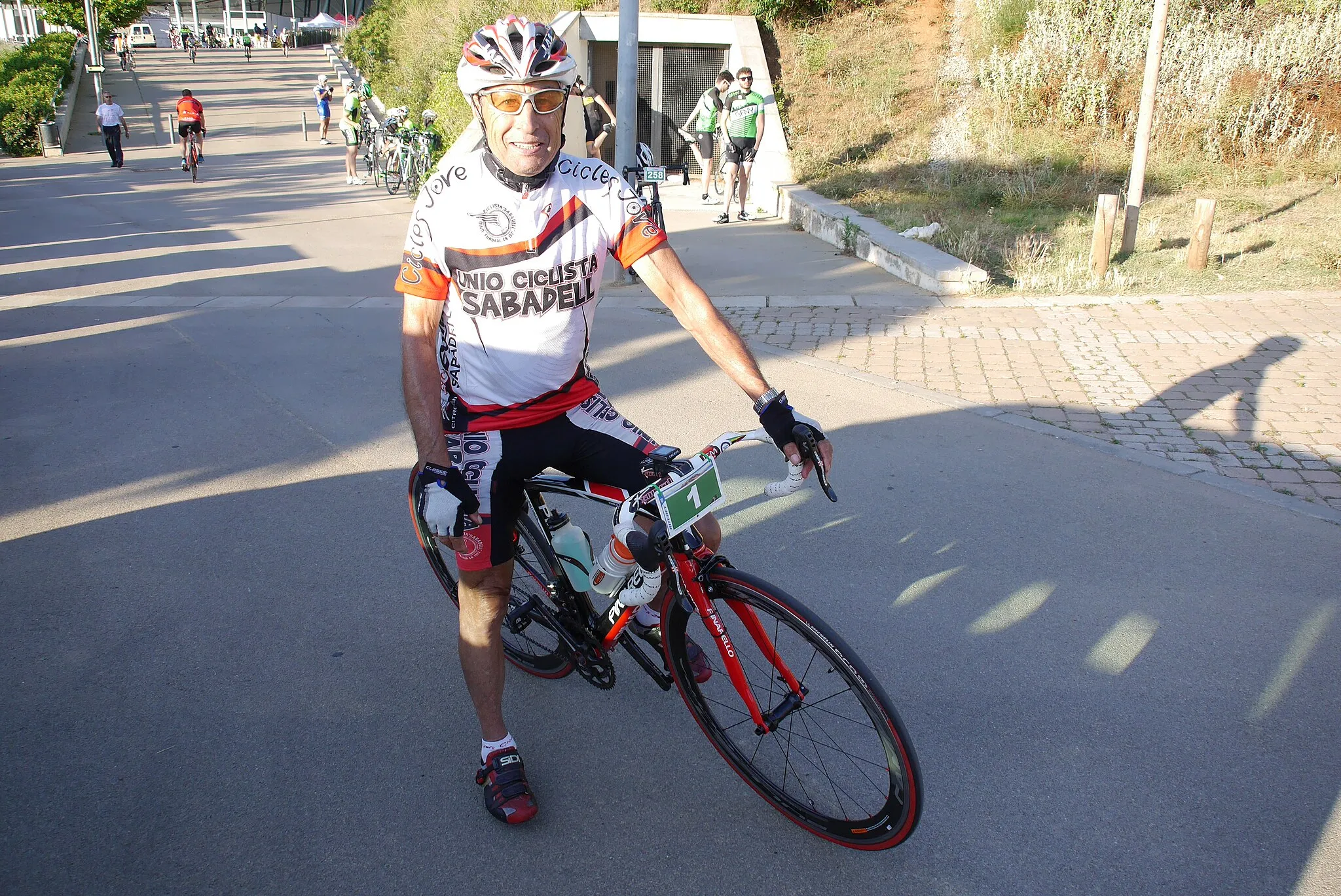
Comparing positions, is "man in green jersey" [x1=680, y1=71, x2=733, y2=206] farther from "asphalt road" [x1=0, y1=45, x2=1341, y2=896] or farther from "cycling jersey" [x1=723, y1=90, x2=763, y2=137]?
"asphalt road" [x1=0, y1=45, x2=1341, y2=896]

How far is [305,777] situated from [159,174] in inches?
883

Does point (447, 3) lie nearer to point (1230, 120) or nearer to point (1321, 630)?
point (1230, 120)

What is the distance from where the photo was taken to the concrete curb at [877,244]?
360 inches

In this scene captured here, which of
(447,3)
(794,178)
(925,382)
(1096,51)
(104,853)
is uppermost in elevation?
(447,3)

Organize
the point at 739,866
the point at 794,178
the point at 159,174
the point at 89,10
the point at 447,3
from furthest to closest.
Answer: the point at 89,10, the point at 447,3, the point at 159,174, the point at 794,178, the point at 739,866

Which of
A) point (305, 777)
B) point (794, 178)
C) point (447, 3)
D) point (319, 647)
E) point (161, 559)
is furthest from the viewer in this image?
point (447, 3)

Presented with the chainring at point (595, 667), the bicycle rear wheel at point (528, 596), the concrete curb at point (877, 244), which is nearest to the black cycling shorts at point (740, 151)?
the concrete curb at point (877, 244)

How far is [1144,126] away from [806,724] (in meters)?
8.92

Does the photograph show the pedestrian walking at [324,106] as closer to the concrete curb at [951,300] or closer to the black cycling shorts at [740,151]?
→ the black cycling shorts at [740,151]

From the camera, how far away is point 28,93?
87.4ft

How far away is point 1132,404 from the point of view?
6379 millimetres

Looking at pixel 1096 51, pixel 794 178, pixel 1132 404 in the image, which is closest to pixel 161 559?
pixel 1132 404

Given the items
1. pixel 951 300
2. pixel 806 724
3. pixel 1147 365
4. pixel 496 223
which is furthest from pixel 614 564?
pixel 951 300

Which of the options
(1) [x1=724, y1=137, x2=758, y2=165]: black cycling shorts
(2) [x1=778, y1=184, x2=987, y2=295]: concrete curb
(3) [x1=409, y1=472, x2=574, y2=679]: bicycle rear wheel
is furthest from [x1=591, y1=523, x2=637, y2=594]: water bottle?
(1) [x1=724, y1=137, x2=758, y2=165]: black cycling shorts
